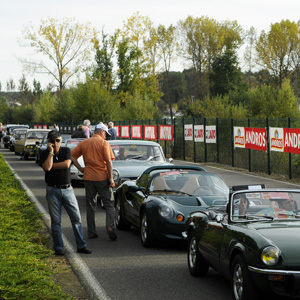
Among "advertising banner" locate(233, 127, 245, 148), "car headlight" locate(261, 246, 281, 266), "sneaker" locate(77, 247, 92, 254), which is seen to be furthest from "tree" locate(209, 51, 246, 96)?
"car headlight" locate(261, 246, 281, 266)

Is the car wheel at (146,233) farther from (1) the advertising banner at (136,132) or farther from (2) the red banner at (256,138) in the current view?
(1) the advertising banner at (136,132)

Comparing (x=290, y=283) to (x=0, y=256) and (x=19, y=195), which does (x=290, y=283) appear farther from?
(x=19, y=195)

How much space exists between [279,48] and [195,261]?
65.4 meters

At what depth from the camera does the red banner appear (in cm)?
2456

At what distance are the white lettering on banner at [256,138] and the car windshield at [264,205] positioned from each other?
1742cm

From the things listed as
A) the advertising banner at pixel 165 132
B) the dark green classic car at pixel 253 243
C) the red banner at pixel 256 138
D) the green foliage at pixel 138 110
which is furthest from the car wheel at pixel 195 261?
the green foliage at pixel 138 110

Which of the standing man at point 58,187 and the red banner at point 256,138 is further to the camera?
the red banner at point 256,138

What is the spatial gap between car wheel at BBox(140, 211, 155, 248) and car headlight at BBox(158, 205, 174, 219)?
32 centimetres

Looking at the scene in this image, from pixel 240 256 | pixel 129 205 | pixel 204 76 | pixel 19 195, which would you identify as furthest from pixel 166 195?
pixel 204 76

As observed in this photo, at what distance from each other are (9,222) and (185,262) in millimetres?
3481

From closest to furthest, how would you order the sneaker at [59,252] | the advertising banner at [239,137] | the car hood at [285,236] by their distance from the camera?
the car hood at [285,236] < the sneaker at [59,252] < the advertising banner at [239,137]

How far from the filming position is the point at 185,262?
905cm

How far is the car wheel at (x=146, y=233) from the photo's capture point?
9.98 metres

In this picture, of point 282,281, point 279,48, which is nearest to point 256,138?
point 282,281
